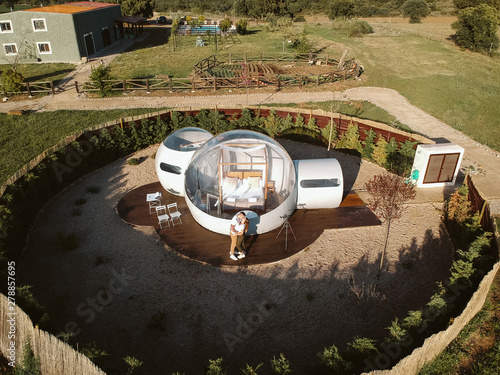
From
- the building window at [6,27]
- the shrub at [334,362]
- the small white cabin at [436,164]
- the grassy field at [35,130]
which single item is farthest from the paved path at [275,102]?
the shrub at [334,362]

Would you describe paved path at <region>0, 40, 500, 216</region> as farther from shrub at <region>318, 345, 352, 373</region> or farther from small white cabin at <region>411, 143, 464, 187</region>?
shrub at <region>318, 345, 352, 373</region>

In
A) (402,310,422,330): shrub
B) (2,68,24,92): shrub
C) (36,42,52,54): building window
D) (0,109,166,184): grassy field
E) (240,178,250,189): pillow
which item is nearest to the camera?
(402,310,422,330): shrub

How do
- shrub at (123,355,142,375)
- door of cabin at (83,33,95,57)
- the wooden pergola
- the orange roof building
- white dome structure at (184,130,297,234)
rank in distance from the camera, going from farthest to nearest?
the wooden pergola < door of cabin at (83,33,95,57) < the orange roof building < white dome structure at (184,130,297,234) < shrub at (123,355,142,375)

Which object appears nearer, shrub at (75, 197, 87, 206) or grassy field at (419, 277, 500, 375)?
grassy field at (419, 277, 500, 375)

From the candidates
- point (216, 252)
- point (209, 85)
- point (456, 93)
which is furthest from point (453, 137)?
point (209, 85)

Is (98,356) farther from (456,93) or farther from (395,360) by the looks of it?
(456,93)

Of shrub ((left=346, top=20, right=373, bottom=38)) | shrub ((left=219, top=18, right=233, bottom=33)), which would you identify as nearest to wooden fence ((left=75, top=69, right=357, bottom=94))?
shrub ((left=346, top=20, right=373, bottom=38))

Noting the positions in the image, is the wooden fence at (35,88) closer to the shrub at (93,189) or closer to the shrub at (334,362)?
the shrub at (93,189)

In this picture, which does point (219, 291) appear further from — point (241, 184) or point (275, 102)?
point (275, 102)
